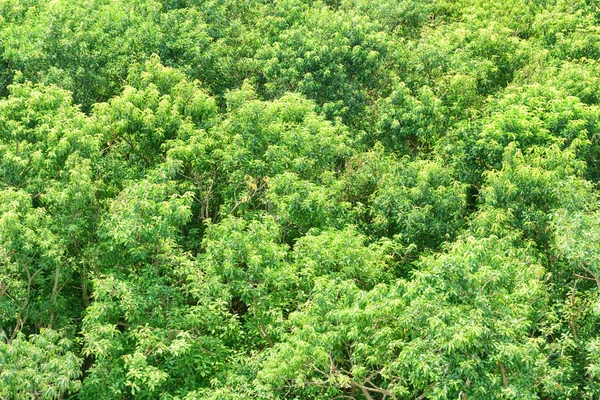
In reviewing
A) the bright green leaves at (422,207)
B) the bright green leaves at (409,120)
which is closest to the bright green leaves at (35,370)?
the bright green leaves at (422,207)

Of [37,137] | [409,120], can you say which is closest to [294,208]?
[37,137]

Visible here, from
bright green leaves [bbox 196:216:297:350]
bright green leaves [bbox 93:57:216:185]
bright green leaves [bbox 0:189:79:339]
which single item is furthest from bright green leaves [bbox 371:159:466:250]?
bright green leaves [bbox 0:189:79:339]

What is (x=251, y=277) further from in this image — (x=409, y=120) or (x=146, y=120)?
(x=409, y=120)

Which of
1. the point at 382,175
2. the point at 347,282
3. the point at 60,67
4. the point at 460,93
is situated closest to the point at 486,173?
the point at 382,175

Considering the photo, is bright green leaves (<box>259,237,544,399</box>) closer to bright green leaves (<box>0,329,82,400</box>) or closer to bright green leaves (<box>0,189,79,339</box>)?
bright green leaves (<box>0,329,82,400</box>)

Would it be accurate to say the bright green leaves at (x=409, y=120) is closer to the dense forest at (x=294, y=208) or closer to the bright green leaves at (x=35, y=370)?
the dense forest at (x=294, y=208)
